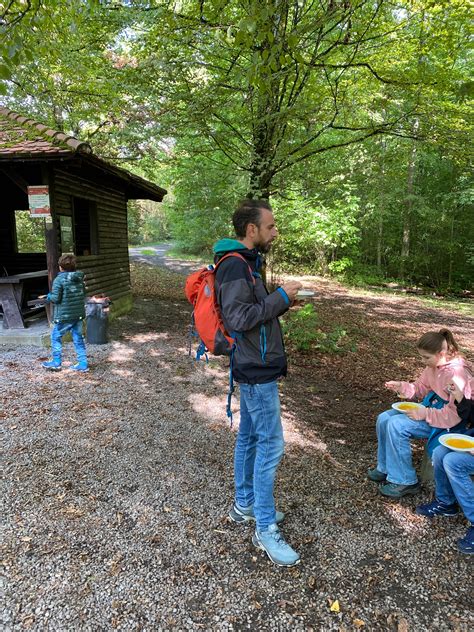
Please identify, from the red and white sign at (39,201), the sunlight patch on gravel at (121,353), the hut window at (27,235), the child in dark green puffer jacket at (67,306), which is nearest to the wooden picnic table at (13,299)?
the red and white sign at (39,201)

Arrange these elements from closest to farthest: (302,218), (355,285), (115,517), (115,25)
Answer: (115,517), (115,25), (302,218), (355,285)

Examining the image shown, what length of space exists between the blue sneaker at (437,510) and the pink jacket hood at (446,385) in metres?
0.53

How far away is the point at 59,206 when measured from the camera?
7617 millimetres

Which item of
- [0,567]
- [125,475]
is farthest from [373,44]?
[0,567]

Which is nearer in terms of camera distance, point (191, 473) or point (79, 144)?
point (191, 473)

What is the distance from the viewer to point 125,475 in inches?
131

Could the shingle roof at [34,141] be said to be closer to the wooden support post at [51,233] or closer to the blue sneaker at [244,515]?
the wooden support post at [51,233]

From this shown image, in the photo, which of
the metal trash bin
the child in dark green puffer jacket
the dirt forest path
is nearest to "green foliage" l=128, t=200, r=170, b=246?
the metal trash bin

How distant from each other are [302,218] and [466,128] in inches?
267

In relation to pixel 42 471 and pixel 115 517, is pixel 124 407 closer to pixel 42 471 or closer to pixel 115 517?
pixel 42 471

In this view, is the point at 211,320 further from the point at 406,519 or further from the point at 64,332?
the point at 64,332

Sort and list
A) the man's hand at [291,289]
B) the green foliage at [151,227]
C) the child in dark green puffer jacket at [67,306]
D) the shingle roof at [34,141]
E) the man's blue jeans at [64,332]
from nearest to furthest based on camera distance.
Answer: the man's hand at [291,289]
the child in dark green puffer jacket at [67,306]
the man's blue jeans at [64,332]
the shingle roof at [34,141]
the green foliage at [151,227]

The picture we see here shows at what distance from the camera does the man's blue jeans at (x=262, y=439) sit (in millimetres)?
2309

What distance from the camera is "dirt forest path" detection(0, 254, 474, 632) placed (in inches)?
81.4
